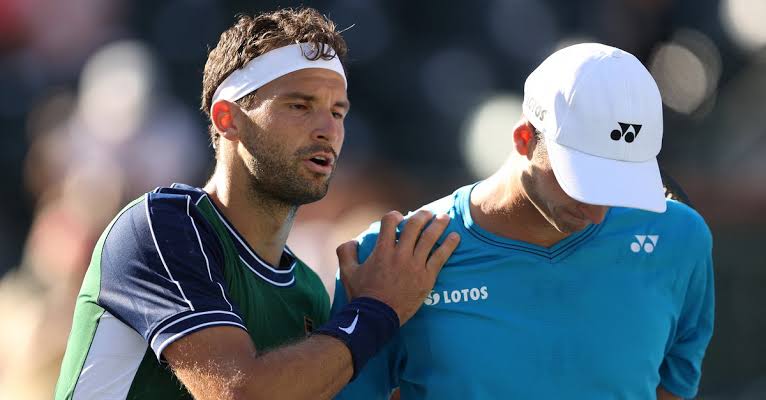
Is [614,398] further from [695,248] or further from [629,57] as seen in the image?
[629,57]

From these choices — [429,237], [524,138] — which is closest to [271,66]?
[429,237]

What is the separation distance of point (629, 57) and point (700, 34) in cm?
513

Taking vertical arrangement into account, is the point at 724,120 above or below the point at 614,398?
below

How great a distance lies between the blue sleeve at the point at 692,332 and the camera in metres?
3.03

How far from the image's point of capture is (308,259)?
7105 mm

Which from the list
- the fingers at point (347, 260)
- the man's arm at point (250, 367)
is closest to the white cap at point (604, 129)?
the fingers at point (347, 260)

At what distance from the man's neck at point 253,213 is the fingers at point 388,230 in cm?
34

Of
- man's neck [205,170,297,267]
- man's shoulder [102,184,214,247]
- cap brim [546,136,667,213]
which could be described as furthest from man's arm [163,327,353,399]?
cap brim [546,136,667,213]

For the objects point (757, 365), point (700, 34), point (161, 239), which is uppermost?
point (161, 239)

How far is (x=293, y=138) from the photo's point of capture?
3074 mm

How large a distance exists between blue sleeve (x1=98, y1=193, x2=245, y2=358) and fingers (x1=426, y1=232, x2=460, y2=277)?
1.97 ft

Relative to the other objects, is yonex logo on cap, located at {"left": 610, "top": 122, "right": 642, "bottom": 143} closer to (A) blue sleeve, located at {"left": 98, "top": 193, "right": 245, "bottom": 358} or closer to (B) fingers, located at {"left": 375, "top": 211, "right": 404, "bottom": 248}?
(B) fingers, located at {"left": 375, "top": 211, "right": 404, "bottom": 248}

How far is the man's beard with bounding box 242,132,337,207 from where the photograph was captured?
3.07 meters

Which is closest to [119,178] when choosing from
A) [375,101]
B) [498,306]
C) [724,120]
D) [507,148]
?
[375,101]
